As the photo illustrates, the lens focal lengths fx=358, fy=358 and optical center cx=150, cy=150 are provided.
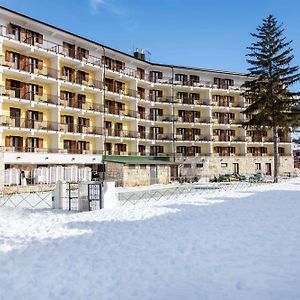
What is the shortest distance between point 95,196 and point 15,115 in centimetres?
2065

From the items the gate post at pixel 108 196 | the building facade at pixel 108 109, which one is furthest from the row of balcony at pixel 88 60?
the gate post at pixel 108 196

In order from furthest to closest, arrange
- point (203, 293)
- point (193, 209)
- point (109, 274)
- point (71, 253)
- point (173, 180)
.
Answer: point (173, 180)
point (193, 209)
point (71, 253)
point (109, 274)
point (203, 293)

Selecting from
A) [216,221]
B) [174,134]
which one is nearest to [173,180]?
[174,134]

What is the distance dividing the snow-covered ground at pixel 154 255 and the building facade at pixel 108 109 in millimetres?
20333

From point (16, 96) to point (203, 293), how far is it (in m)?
34.2

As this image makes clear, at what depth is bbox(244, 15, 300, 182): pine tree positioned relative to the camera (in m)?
41.7

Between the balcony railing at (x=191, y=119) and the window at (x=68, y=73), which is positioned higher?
the window at (x=68, y=73)

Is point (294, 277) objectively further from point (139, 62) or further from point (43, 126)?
point (139, 62)

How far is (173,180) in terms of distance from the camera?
49438 mm

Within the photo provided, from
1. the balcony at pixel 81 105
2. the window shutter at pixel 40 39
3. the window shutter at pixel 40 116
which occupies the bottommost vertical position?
the window shutter at pixel 40 116

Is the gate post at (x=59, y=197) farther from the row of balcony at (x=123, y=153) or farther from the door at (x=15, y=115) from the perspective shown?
the door at (x=15, y=115)

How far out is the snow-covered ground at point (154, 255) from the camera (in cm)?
762

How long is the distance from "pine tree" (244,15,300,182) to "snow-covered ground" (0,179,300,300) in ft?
85.5

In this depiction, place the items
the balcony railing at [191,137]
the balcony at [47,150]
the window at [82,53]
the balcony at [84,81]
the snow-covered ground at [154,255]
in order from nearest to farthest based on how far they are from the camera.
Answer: the snow-covered ground at [154,255] < the balcony at [47,150] < the balcony at [84,81] < the window at [82,53] < the balcony railing at [191,137]
